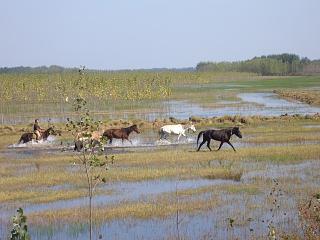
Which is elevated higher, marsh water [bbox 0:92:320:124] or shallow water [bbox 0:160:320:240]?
shallow water [bbox 0:160:320:240]

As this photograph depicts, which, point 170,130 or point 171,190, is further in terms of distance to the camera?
point 170,130

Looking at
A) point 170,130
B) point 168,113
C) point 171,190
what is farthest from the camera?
point 168,113

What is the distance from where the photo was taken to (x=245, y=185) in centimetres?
1845

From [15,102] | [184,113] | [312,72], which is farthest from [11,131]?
[312,72]

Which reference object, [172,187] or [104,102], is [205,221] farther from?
[104,102]

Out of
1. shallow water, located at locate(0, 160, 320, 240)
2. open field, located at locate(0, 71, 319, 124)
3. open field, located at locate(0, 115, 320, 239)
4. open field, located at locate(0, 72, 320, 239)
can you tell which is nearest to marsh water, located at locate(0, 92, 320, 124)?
open field, located at locate(0, 71, 319, 124)

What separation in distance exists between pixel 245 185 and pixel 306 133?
50.8 ft

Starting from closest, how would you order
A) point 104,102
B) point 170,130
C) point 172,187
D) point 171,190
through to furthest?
point 171,190 → point 172,187 → point 170,130 → point 104,102

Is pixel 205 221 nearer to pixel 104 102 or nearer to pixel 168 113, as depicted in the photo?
pixel 168 113

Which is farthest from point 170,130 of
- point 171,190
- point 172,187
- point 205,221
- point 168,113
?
point 168,113

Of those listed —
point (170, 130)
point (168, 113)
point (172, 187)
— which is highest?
point (170, 130)

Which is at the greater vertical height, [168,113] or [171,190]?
[171,190]

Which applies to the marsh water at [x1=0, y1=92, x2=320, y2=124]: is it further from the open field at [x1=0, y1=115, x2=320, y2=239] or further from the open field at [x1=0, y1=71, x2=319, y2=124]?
the open field at [x1=0, y1=115, x2=320, y2=239]

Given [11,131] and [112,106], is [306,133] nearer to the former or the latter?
[11,131]
